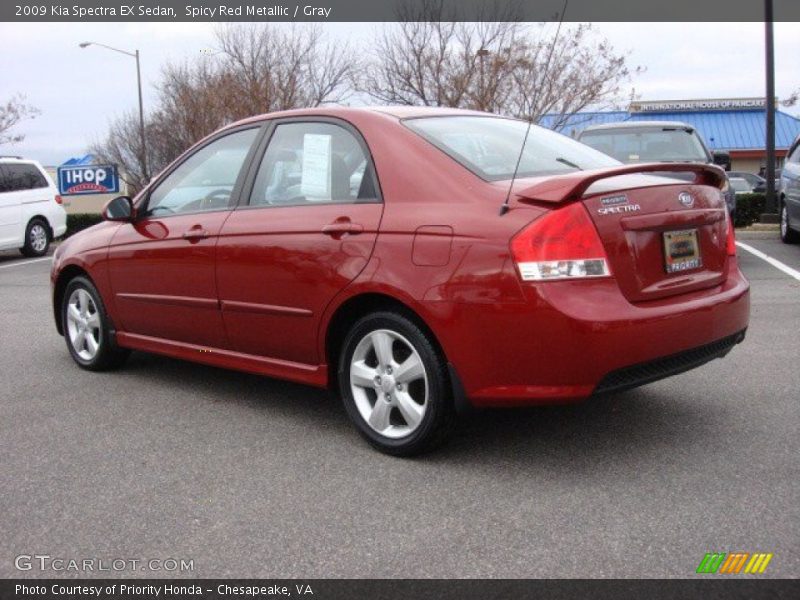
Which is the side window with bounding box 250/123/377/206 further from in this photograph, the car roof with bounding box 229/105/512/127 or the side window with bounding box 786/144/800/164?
the side window with bounding box 786/144/800/164

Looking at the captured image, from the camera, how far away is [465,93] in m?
24.5

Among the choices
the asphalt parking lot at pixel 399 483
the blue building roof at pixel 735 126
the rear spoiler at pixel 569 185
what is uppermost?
the blue building roof at pixel 735 126

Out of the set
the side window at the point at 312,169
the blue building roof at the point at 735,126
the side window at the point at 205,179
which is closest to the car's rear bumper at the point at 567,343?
A: the side window at the point at 312,169

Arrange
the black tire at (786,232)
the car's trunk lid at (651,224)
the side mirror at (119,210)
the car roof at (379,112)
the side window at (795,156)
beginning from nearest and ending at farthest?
the car's trunk lid at (651,224) < the car roof at (379,112) < the side mirror at (119,210) < the side window at (795,156) < the black tire at (786,232)

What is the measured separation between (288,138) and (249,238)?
1.92 feet

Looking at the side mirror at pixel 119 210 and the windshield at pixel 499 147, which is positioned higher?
the windshield at pixel 499 147

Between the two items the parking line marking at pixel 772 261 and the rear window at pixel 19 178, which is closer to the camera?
the parking line marking at pixel 772 261

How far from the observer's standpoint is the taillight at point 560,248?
329cm

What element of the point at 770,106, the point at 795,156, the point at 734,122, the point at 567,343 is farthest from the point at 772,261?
the point at 734,122

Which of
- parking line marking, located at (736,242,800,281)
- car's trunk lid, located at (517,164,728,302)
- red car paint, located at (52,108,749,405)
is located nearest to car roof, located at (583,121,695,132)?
parking line marking, located at (736,242,800,281)

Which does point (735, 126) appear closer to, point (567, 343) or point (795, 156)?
point (795, 156)

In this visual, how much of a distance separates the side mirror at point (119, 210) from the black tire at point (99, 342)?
64cm

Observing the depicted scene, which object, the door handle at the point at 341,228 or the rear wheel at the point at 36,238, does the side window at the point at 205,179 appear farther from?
the rear wheel at the point at 36,238

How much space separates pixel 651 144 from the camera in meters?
9.88
